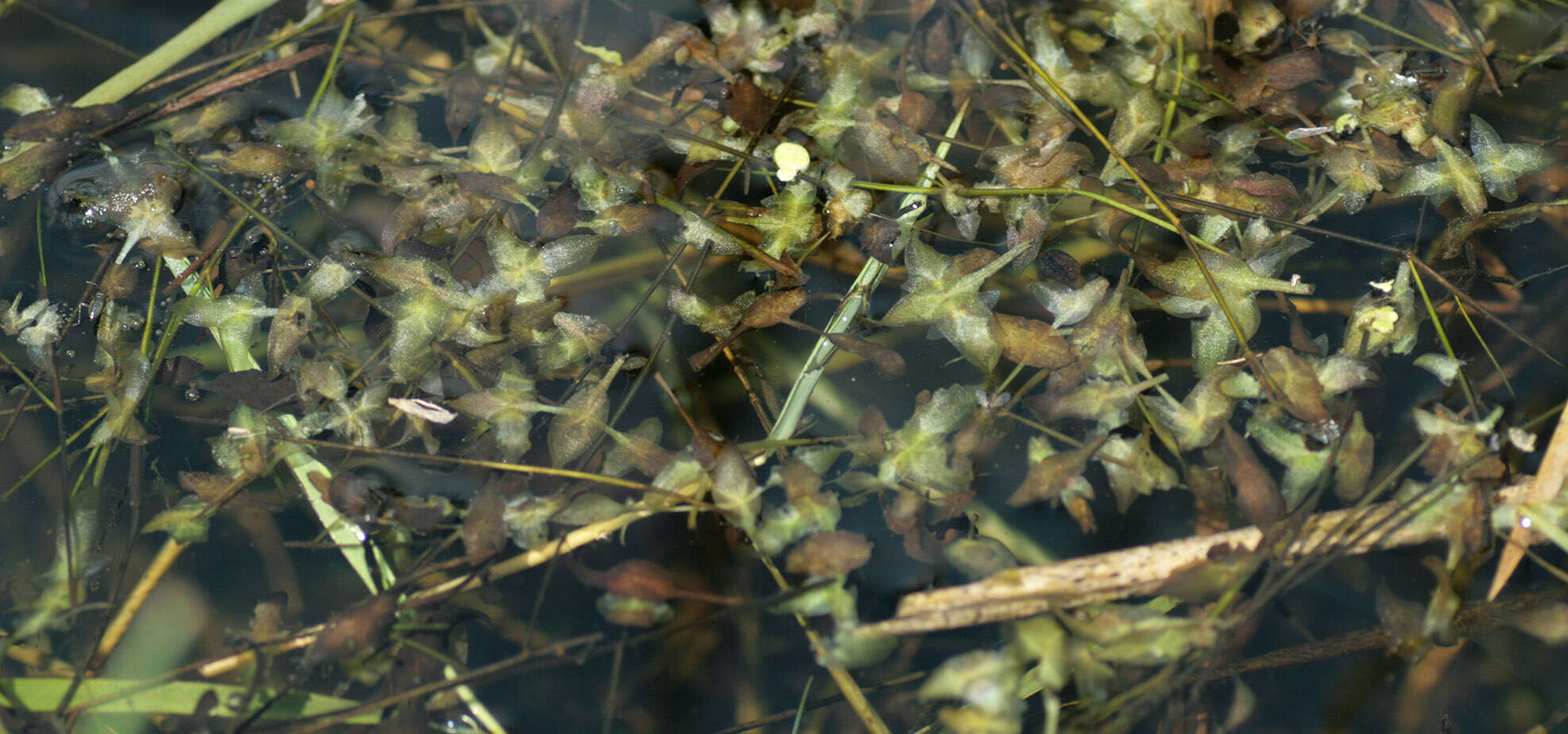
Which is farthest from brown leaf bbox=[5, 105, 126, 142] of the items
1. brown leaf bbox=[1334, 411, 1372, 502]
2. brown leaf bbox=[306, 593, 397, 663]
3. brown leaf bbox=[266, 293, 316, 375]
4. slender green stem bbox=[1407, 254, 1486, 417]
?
slender green stem bbox=[1407, 254, 1486, 417]

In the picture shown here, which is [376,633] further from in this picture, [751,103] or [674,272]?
[751,103]

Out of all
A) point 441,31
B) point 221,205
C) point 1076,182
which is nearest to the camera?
point 1076,182

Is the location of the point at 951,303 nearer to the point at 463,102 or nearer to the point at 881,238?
the point at 881,238

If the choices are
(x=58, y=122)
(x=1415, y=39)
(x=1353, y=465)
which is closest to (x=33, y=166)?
(x=58, y=122)

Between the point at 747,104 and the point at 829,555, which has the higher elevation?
the point at 747,104

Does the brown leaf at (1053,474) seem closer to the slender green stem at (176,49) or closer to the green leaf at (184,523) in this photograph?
the green leaf at (184,523)

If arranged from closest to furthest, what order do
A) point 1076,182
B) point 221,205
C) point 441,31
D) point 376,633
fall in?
point 376,633 → point 1076,182 → point 221,205 → point 441,31

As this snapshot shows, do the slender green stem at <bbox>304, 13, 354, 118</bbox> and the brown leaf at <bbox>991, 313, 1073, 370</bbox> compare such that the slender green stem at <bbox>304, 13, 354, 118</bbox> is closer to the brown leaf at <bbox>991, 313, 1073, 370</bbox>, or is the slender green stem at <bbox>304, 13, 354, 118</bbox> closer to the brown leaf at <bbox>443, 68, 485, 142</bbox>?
the brown leaf at <bbox>443, 68, 485, 142</bbox>

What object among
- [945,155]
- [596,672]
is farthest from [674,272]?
[596,672]

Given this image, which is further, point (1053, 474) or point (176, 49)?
point (176, 49)
